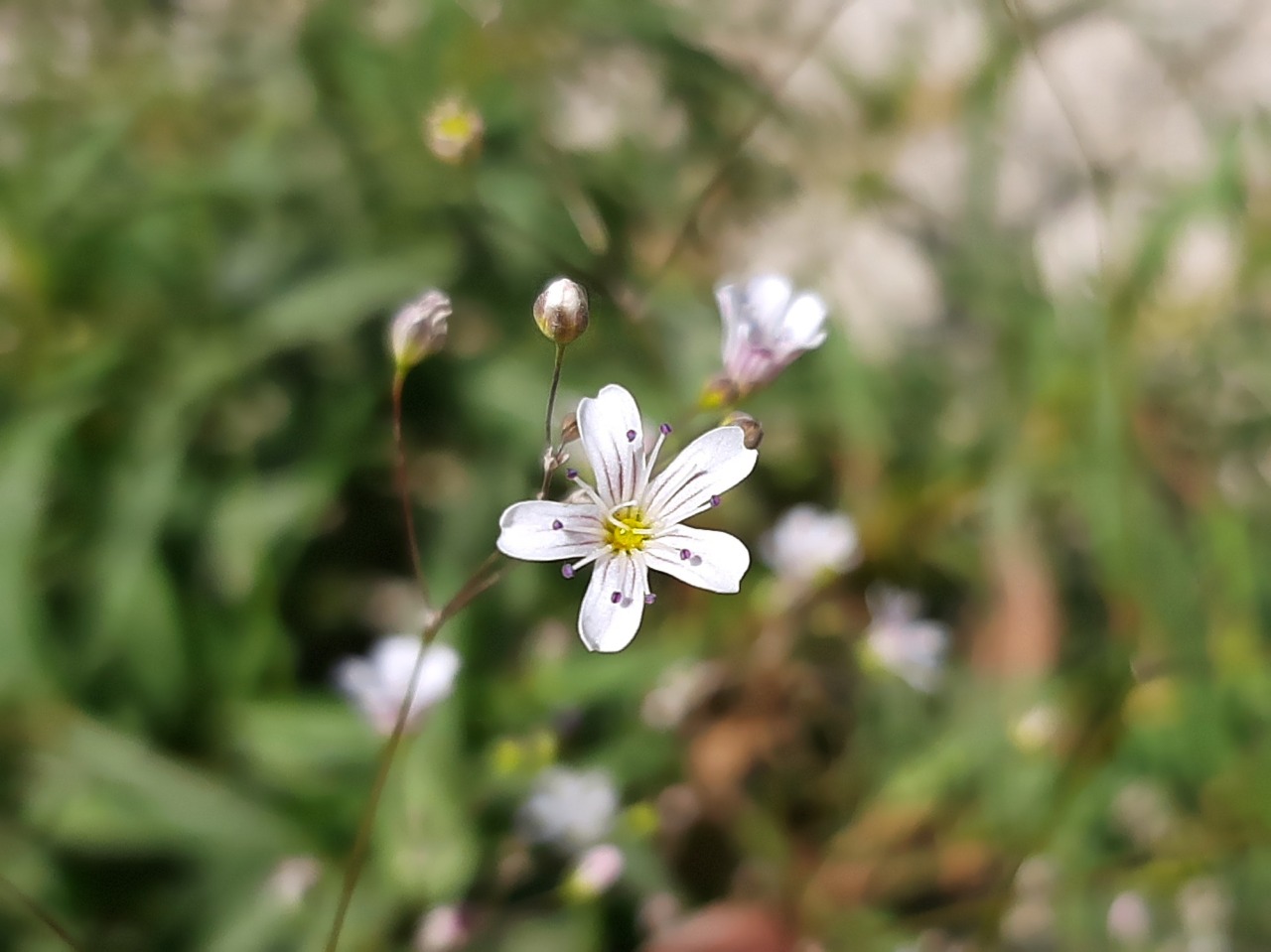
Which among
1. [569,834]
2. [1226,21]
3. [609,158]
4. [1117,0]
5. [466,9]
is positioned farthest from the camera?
[1226,21]

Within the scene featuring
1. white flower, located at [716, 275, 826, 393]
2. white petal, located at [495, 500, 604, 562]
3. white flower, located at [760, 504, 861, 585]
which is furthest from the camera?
white flower, located at [760, 504, 861, 585]

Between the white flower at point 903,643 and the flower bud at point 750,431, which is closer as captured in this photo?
the flower bud at point 750,431

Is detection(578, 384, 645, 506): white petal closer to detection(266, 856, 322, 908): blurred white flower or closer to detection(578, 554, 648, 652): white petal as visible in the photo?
detection(578, 554, 648, 652): white petal

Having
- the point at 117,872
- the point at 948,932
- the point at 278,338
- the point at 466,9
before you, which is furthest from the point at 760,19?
the point at 117,872

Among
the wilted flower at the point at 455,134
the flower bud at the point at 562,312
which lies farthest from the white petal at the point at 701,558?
the wilted flower at the point at 455,134

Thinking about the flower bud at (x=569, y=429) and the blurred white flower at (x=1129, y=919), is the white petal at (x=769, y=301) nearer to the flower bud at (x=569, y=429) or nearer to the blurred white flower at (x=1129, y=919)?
the flower bud at (x=569, y=429)

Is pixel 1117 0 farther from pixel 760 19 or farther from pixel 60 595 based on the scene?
pixel 60 595

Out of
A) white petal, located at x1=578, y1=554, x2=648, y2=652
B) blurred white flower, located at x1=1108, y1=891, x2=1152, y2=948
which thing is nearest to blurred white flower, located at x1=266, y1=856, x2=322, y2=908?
white petal, located at x1=578, y1=554, x2=648, y2=652
